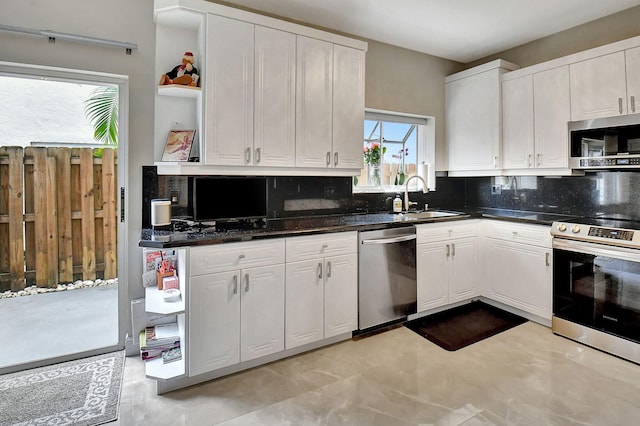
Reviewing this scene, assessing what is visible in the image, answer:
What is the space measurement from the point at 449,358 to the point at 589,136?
7.18 ft

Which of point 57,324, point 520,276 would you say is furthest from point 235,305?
point 520,276

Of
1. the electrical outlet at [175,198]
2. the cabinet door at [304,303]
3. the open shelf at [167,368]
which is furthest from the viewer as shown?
the electrical outlet at [175,198]

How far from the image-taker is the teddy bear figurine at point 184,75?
8.36 feet

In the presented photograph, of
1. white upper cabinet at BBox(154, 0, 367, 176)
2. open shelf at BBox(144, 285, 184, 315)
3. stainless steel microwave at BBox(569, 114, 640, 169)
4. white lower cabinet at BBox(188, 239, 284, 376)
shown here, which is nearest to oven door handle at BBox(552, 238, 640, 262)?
stainless steel microwave at BBox(569, 114, 640, 169)

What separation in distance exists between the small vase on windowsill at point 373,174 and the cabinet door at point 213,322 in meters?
1.98

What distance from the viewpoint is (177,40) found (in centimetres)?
277

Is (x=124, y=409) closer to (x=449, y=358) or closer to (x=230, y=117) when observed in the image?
(x=230, y=117)

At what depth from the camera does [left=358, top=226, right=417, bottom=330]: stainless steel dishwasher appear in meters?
2.93

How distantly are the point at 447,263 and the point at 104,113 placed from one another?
10.4 feet

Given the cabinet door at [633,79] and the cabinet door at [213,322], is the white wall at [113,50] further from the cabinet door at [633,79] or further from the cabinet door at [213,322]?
the cabinet door at [633,79]

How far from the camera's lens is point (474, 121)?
3.91 metres

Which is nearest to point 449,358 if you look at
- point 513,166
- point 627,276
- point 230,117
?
point 627,276

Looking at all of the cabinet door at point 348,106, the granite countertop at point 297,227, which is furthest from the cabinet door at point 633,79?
the cabinet door at point 348,106

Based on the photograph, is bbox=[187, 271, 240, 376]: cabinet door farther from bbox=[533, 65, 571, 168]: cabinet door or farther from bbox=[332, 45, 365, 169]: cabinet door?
bbox=[533, 65, 571, 168]: cabinet door
